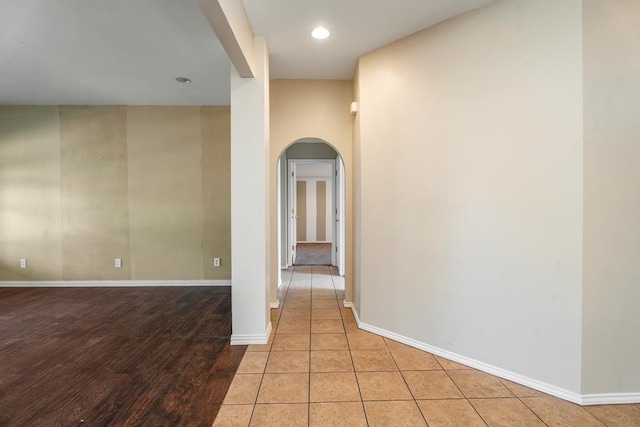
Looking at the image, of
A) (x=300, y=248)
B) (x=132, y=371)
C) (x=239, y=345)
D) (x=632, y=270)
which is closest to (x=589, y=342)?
(x=632, y=270)

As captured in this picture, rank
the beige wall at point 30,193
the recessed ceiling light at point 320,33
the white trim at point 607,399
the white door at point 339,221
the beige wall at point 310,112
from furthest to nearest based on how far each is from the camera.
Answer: the white door at point 339,221 < the beige wall at point 30,193 < the beige wall at point 310,112 < the recessed ceiling light at point 320,33 < the white trim at point 607,399

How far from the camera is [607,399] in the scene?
175 cm

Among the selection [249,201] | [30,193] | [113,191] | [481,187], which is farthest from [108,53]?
[481,187]

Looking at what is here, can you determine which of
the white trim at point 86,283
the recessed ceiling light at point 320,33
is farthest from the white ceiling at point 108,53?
the white trim at point 86,283

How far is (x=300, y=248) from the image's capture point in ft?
27.2

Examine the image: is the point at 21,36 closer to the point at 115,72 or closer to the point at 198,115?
the point at 115,72

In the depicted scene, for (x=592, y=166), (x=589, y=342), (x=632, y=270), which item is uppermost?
(x=592, y=166)

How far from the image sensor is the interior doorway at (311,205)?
522 centimetres

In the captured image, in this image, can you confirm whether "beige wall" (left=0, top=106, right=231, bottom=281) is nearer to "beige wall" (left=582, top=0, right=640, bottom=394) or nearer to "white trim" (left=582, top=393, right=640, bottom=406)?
"beige wall" (left=582, top=0, right=640, bottom=394)

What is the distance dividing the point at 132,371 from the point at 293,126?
278 cm

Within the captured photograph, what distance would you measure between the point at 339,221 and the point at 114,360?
375 centimetres

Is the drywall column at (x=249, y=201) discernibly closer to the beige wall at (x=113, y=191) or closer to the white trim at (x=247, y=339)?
the white trim at (x=247, y=339)

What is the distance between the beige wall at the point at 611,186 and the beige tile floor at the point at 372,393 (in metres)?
0.43

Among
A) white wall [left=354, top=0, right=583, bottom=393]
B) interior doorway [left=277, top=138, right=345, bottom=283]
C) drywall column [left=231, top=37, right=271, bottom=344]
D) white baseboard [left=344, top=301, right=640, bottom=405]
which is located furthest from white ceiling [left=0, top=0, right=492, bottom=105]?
white baseboard [left=344, top=301, right=640, bottom=405]
